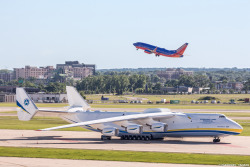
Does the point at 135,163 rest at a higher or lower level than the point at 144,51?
lower

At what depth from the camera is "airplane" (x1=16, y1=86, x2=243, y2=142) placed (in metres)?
49.1

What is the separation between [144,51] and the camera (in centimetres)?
14175

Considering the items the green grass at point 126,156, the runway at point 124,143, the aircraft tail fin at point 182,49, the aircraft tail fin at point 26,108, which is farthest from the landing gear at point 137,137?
the aircraft tail fin at point 182,49

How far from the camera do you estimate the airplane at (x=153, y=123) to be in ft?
161

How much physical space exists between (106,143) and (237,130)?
44.5ft

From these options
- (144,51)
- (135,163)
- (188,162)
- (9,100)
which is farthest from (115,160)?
(9,100)

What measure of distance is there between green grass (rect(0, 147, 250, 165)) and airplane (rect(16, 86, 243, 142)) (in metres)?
5.86

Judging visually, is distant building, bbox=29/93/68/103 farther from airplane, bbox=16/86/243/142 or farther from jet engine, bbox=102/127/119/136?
jet engine, bbox=102/127/119/136

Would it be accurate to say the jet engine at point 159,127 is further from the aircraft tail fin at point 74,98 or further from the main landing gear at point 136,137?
the aircraft tail fin at point 74,98

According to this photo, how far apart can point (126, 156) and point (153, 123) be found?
10.7 m

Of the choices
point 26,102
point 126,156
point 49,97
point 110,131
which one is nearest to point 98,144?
point 110,131

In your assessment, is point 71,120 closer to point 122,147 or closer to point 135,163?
point 122,147

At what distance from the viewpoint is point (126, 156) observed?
4059 centimetres

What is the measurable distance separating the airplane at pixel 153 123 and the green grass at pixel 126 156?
5.86 metres
